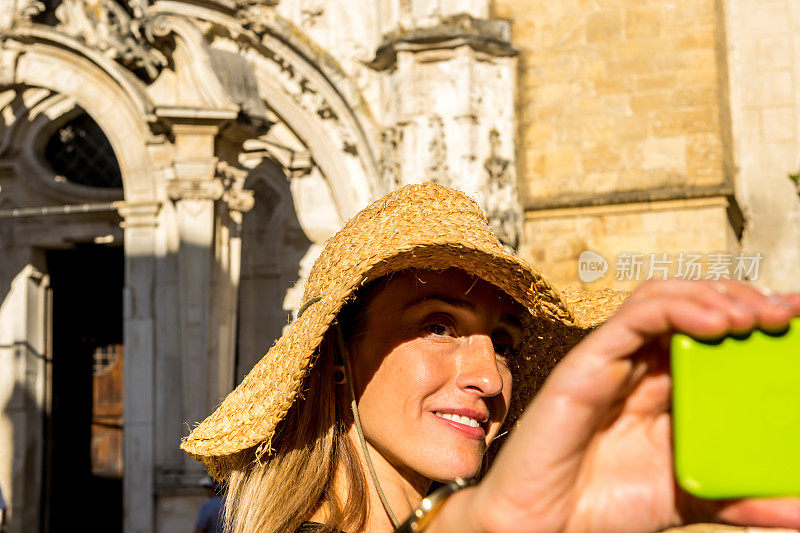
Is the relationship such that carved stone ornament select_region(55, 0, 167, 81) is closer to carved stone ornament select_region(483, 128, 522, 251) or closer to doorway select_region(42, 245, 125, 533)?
doorway select_region(42, 245, 125, 533)

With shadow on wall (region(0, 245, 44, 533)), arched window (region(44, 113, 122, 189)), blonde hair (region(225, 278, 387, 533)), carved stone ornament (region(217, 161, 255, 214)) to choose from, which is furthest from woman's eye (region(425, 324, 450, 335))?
arched window (region(44, 113, 122, 189))

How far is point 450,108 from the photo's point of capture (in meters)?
11.5

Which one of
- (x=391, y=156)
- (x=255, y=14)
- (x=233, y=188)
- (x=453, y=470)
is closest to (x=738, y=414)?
(x=453, y=470)

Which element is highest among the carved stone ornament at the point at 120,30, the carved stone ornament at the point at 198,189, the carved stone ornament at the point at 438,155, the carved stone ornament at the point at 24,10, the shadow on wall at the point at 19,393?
the carved stone ornament at the point at 24,10

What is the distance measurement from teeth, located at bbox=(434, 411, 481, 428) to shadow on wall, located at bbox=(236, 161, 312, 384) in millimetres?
11252

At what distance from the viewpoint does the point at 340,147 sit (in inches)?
494

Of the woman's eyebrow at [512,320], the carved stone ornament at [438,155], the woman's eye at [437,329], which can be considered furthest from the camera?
the carved stone ornament at [438,155]

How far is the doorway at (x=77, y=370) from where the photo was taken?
1223cm

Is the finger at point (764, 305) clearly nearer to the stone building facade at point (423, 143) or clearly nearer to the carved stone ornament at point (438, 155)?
the stone building facade at point (423, 143)

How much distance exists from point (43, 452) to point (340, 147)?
14.2 ft

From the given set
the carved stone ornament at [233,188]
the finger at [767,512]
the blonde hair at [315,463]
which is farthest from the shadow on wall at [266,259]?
the finger at [767,512]

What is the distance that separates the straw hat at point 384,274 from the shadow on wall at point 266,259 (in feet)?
35.9

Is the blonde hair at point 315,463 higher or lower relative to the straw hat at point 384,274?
lower

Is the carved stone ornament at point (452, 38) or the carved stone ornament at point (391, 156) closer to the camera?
the carved stone ornament at point (452, 38)
